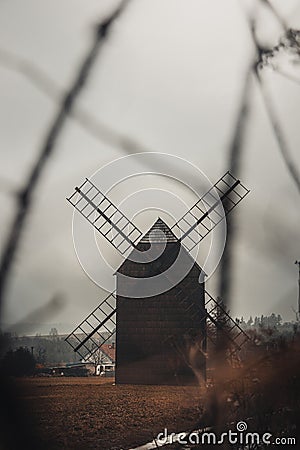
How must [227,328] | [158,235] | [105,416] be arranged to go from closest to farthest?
[105,416] < [227,328] < [158,235]

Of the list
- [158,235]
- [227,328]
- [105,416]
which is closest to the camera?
[105,416]

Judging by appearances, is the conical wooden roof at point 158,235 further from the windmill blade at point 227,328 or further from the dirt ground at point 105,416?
the dirt ground at point 105,416

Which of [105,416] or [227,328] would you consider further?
[227,328]

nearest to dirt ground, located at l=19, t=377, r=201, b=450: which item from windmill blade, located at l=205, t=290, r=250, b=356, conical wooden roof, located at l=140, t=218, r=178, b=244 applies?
windmill blade, located at l=205, t=290, r=250, b=356

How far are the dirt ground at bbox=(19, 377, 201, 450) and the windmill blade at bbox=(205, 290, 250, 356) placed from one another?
0.70 meters

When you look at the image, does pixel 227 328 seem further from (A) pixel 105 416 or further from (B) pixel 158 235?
(B) pixel 158 235

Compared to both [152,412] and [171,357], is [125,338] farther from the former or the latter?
[152,412]

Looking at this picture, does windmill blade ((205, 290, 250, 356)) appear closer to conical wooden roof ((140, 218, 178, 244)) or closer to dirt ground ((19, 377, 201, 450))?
dirt ground ((19, 377, 201, 450))

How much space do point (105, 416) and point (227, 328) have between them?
1.88 metres

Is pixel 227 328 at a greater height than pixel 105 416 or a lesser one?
greater

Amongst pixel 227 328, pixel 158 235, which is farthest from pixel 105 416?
pixel 158 235

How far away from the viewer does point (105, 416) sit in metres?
8.06

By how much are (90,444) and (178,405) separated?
234 cm

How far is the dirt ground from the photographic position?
6660mm
